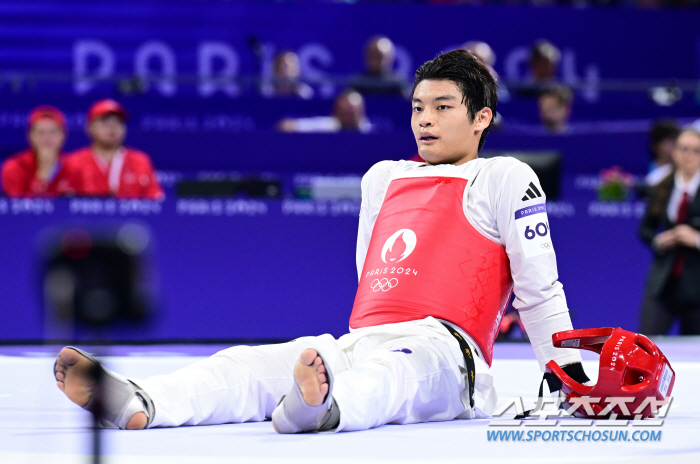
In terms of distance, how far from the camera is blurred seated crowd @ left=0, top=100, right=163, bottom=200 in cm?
632

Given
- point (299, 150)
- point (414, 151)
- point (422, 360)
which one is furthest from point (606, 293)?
point (422, 360)

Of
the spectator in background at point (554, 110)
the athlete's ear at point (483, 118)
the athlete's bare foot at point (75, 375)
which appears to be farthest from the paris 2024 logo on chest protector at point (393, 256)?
the spectator in background at point (554, 110)

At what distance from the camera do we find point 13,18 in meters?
8.69

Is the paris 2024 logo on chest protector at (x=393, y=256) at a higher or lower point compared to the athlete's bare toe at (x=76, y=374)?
higher

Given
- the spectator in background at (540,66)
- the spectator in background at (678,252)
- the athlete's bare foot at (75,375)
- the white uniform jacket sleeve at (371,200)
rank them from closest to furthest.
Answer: the athlete's bare foot at (75,375), the white uniform jacket sleeve at (371,200), the spectator in background at (678,252), the spectator in background at (540,66)

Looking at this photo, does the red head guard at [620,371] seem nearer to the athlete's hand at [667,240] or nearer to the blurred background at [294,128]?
the blurred background at [294,128]

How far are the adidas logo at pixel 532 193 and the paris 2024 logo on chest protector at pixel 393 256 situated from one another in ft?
1.19

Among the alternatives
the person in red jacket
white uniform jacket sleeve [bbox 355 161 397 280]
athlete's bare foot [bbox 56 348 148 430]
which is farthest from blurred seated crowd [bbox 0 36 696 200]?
athlete's bare foot [bbox 56 348 148 430]

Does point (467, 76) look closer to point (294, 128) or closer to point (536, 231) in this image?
point (536, 231)

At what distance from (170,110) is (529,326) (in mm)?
5158

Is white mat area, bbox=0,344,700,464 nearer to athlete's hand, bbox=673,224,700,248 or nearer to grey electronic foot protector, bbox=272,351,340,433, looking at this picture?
grey electronic foot protector, bbox=272,351,340,433

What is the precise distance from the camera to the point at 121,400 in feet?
7.83

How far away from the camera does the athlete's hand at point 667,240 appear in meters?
5.81

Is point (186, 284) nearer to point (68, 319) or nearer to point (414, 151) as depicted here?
point (414, 151)
